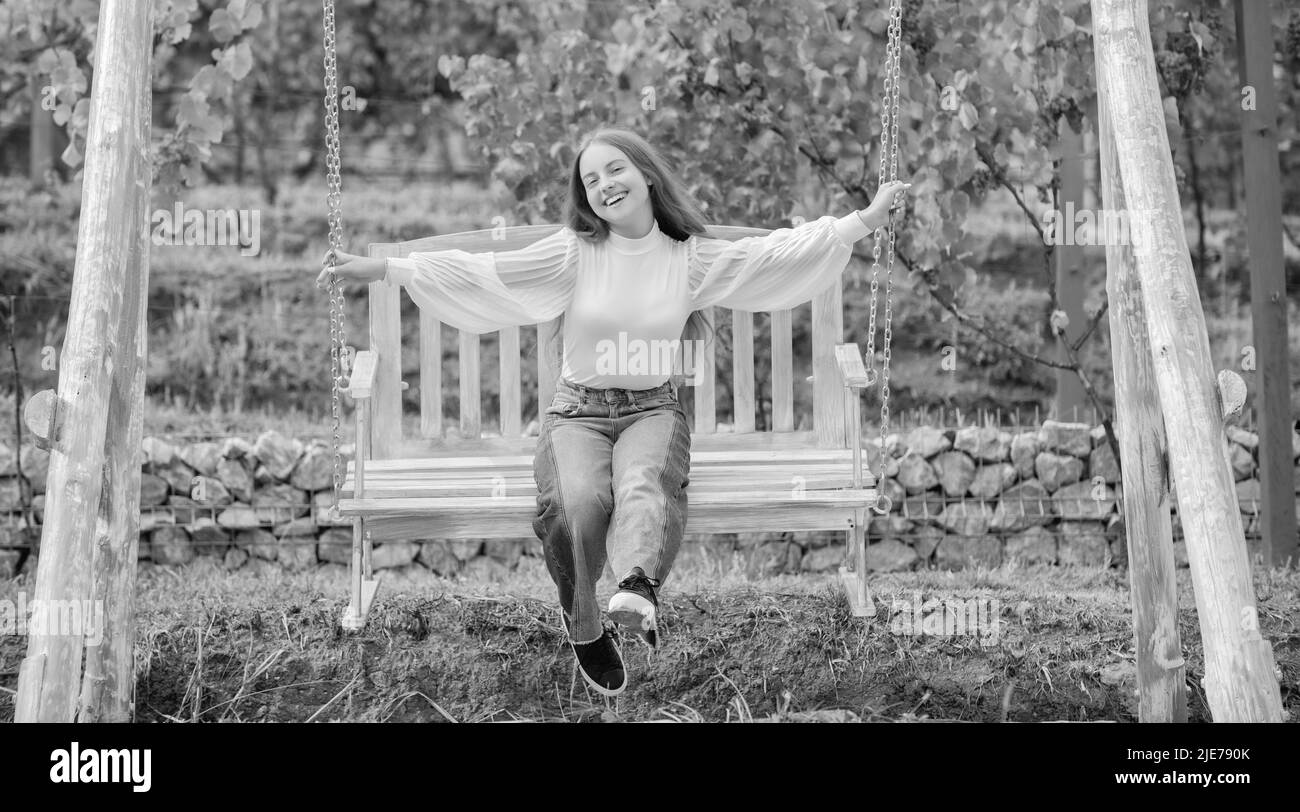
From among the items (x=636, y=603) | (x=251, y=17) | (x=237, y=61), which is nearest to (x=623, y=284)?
(x=636, y=603)

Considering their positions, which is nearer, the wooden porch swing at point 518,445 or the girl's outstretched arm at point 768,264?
the wooden porch swing at point 518,445

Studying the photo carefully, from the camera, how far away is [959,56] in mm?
5270

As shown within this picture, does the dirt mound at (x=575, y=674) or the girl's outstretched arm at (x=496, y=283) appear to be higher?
the girl's outstretched arm at (x=496, y=283)

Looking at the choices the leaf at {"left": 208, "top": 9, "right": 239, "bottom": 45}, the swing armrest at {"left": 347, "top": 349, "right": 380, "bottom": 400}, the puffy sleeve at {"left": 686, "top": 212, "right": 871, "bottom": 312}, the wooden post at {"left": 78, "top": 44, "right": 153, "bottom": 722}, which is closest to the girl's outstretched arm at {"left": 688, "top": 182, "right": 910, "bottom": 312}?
the puffy sleeve at {"left": 686, "top": 212, "right": 871, "bottom": 312}

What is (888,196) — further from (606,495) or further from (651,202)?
(606,495)

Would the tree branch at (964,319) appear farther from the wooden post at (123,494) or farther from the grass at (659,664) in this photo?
the wooden post at (123,494)

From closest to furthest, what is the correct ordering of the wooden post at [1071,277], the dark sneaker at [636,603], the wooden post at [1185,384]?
1. the wooden post at [1185,384]
2. the dark sneaker at [636,603]
3. the wooden post at [1071,277]

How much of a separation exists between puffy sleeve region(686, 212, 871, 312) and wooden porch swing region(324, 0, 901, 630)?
139 mm

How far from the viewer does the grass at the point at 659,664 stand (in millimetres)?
4125

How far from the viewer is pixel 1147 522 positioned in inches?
150

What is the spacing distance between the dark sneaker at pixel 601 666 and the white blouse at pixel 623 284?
71cm

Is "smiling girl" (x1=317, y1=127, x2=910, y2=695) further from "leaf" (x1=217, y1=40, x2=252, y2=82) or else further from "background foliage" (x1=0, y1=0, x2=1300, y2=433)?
"leaf" (x1=217, y1=40, x2=252, y2=82)

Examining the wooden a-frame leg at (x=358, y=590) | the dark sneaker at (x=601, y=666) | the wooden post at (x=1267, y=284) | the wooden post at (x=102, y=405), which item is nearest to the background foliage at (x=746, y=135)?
the wooden post at (x=1267, y=284)
